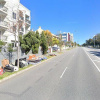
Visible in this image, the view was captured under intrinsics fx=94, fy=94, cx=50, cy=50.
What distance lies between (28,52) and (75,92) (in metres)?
14.8

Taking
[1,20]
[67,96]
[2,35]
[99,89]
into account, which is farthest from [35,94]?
[1,20]

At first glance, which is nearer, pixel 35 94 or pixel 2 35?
pixel 35 94

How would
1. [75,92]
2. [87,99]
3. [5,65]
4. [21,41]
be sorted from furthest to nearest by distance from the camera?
[21,41], [5,65], [75,92], [87,99]

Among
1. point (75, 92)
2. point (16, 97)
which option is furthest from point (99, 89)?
point (16, 97)

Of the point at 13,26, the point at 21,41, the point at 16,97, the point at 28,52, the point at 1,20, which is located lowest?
the point at 16,97

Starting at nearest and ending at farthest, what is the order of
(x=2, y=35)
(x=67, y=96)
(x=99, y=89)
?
(x=67, y=96) → (x=99, y=89) → (x=2, y=35)

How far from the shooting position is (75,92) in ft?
14.9

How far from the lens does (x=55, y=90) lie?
477 cm

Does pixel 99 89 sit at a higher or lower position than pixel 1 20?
lower

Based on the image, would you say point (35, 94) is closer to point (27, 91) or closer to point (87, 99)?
point (27, 91)

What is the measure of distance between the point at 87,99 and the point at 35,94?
2269 mm

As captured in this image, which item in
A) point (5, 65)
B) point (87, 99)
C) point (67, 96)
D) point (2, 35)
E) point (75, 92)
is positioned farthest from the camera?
point (2, 35)

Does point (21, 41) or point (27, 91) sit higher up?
point (21, 41)

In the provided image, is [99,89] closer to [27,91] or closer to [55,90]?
[55,90]
